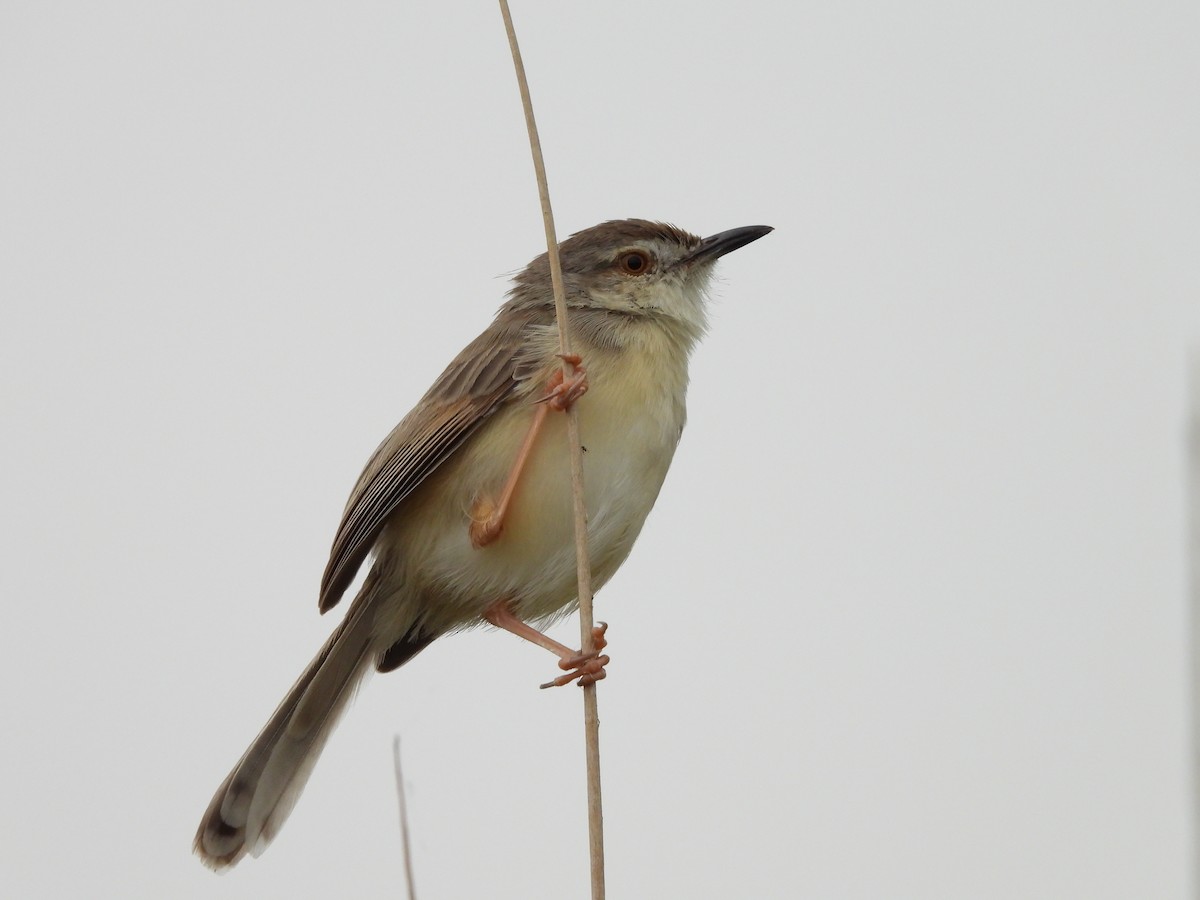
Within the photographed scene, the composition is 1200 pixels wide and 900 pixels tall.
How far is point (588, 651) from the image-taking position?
3.16 m

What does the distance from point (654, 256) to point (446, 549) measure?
1.39 meters

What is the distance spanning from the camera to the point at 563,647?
14.7ft

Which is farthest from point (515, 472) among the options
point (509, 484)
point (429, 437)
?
point (429, 437)

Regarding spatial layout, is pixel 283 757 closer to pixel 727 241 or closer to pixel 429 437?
pixel 429 437

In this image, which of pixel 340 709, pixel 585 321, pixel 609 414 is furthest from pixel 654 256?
pixel 340 709

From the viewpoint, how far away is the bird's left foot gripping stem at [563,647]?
3.76 m

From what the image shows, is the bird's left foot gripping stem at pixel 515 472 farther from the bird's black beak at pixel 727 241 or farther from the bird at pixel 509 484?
the bird's black beak at pixel 727 241

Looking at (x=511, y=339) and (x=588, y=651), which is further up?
(x=511, y=339)

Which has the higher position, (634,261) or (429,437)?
(634,261)

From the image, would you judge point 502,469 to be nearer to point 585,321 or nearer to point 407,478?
point 407,478

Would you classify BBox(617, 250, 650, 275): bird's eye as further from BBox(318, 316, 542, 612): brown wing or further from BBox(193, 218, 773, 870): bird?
BBox(318, 316, 542, 612): brown wing

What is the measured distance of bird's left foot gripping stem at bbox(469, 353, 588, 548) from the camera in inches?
166

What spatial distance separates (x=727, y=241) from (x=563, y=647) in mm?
1764

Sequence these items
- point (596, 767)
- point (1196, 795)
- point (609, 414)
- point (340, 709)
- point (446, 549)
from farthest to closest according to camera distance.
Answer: point (340, 709)
point (446, 549)
point (609, 414)
point (1196, 795)
point (596, 767)
